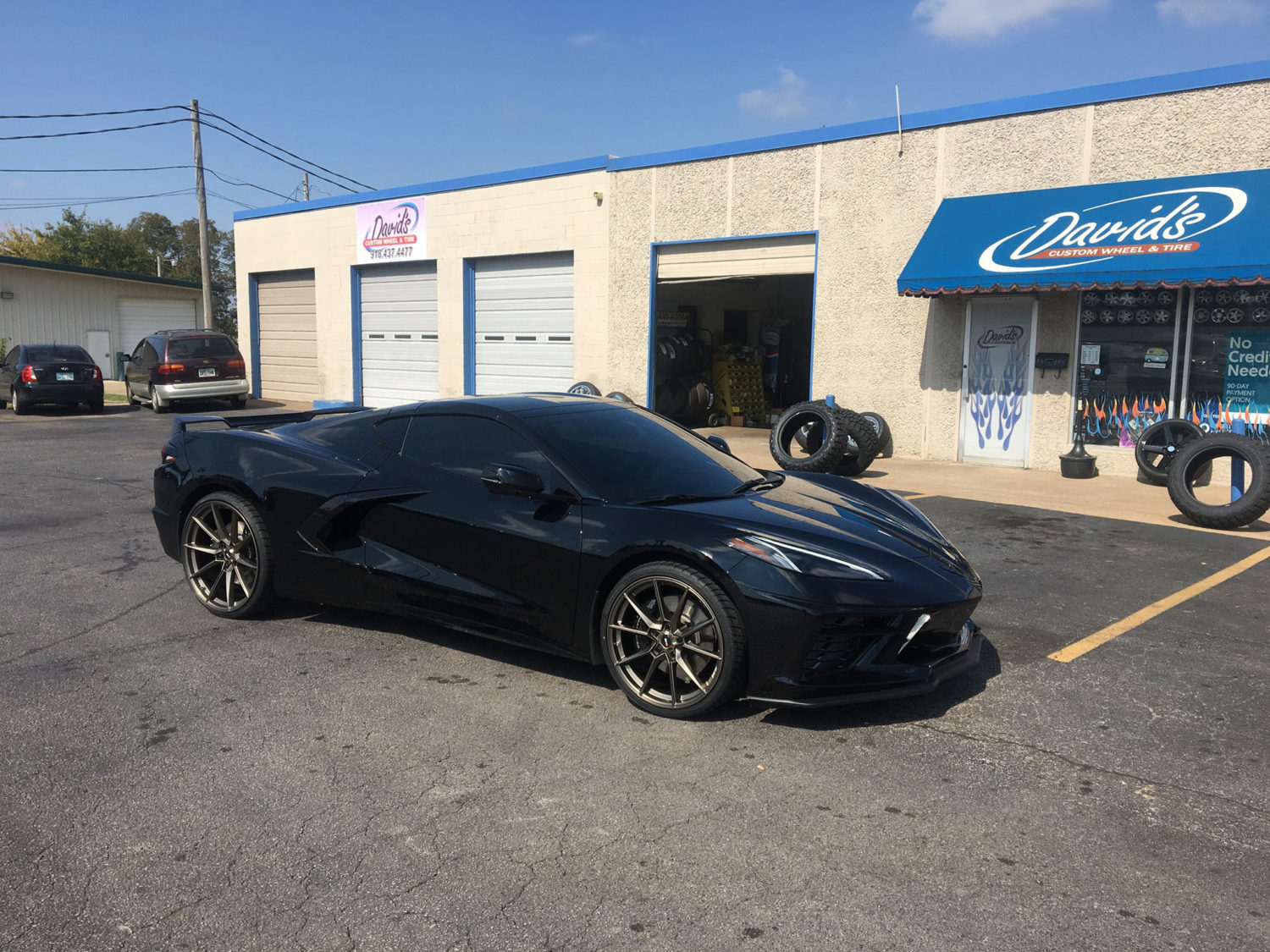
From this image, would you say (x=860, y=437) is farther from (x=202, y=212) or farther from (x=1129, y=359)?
(x=202, y=212)

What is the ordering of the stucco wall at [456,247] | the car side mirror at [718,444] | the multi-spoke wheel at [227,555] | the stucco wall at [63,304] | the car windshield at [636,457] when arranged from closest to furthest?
1. the car windshield at [636,457]
2. the multi-spoke wheel at [227,555]
3. the car side mirror at [718,444]
4. the stucco wall at [456,247]
5. the stucco wall at [63,304]

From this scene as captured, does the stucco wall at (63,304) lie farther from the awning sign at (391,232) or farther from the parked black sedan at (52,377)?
the awning sign at (391,232)

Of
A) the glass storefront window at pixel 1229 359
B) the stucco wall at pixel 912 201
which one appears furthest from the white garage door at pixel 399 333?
the glass storefront window at pixel 1229 359

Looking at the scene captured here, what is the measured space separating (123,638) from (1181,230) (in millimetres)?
10883

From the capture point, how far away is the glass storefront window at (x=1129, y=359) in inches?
468

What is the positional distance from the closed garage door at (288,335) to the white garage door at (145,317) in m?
14.3

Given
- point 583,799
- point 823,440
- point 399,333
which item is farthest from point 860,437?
point 399,333

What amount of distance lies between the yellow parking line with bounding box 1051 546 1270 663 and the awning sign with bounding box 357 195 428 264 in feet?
56.0

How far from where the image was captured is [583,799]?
11.6ft

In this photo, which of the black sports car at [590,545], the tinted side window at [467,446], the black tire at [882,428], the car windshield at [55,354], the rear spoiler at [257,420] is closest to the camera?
the black sports car at [590,545]

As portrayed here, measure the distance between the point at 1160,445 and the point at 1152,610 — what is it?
589 centimetres

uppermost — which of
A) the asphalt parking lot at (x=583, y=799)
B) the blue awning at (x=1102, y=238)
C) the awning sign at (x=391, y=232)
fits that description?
the awning sign at (x=391, y=232)

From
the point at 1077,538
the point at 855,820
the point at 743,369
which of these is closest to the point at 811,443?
the point at 1077,538

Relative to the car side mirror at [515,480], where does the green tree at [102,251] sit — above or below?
above
